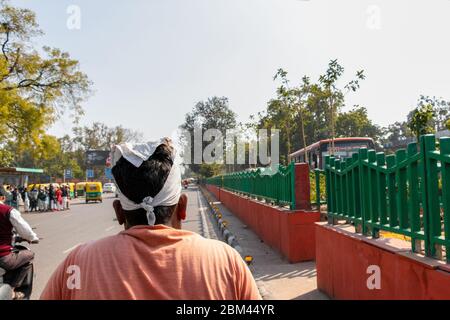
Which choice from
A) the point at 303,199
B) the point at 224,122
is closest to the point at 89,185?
the point at 303,199

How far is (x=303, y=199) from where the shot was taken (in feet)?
24.9

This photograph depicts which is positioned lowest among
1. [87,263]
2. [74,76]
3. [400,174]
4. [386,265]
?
[386,265]

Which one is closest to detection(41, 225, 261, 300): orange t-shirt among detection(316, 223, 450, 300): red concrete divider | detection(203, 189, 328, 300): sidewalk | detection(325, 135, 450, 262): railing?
detection(316, 223, 450, 300): red concrete divider

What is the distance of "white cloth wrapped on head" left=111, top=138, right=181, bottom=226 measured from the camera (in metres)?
1.63

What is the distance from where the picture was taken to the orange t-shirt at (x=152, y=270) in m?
1.49

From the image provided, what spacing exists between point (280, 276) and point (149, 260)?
541 cm

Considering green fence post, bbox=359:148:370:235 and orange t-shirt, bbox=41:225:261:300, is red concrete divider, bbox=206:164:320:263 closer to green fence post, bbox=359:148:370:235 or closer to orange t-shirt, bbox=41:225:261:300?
green fence post, bbox=359:148:370:235

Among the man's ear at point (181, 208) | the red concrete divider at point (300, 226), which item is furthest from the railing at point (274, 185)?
the man's ear at point (181, 208)

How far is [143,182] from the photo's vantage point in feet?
5.39

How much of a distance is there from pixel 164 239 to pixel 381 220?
3.03m

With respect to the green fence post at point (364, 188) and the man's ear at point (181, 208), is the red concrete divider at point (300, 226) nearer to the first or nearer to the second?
the green fence post at point (364, 188)

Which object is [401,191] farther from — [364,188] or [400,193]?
[364,188]
